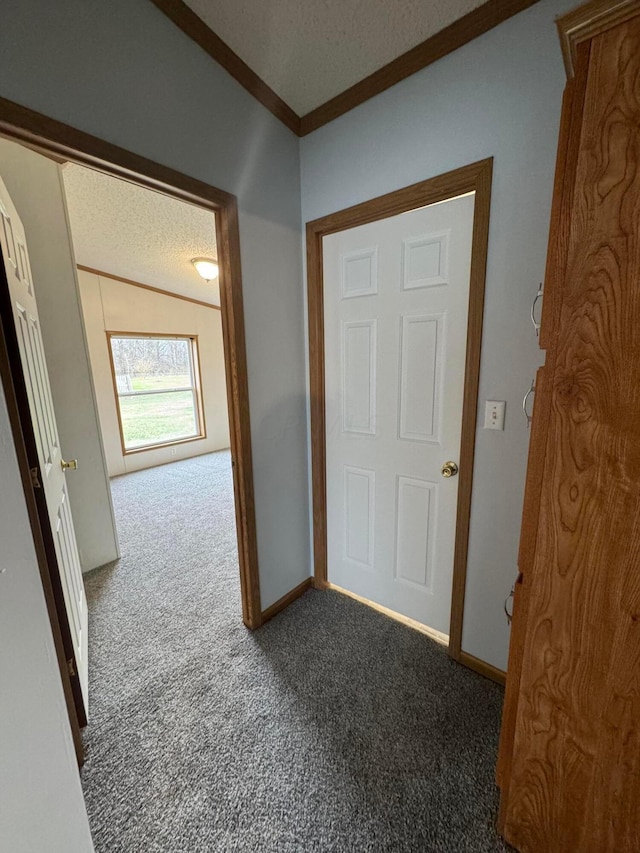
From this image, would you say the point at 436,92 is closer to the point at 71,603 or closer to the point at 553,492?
the point at 553,492

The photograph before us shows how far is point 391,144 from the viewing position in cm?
139

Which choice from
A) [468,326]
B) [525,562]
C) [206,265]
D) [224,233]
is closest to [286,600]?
[525,562]

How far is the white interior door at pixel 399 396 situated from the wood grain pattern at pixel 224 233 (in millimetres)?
A: 497

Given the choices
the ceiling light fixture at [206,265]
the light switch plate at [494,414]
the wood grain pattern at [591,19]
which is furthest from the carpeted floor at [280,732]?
the ceiling light fixture at [206,265]

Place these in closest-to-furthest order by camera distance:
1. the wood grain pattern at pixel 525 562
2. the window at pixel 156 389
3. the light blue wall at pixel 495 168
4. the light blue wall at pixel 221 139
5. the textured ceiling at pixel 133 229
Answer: the wood grain pattern at pixel 525 562 → the light blue wall at pixel 221 139 → the light blue wall at pixel 495 168 → the textured ceiling at pixel 133 229 → the window at pixel 156 389

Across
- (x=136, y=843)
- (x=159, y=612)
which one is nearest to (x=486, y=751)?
(x=136, y=843)

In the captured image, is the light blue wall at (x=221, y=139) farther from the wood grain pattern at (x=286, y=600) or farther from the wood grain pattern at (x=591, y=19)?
the wood grain pattern at (x=591, y=19)

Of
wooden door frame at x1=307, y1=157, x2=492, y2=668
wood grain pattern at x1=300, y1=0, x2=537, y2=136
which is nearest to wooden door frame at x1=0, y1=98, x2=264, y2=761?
wooden door frame at x1=307, y1=157, x2=492, y2=668

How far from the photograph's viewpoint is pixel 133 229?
9.14 feet

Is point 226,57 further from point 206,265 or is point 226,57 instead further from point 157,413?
point 157,413

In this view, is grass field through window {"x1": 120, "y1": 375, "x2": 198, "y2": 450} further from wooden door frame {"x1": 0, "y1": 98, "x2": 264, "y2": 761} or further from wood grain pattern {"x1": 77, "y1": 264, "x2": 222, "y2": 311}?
wooden door frame {"x1": 0, "y1": 98, "x2": 264, "y2": 761}

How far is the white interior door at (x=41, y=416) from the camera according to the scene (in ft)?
3.87

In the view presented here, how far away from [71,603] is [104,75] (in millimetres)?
1923

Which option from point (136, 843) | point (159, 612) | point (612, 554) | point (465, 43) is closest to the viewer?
point (612, 554)
